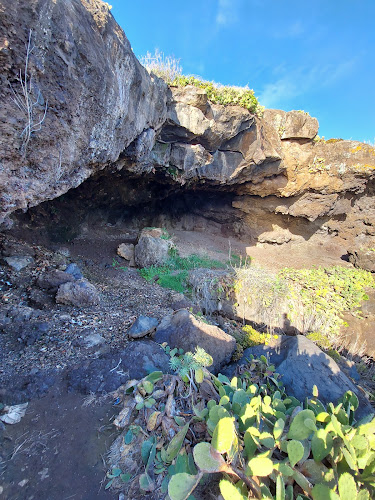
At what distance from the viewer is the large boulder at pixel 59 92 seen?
252 centimetres

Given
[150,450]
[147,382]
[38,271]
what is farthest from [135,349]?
[38,271]

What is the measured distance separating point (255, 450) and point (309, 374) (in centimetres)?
211

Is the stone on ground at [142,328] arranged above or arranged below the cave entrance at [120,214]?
below

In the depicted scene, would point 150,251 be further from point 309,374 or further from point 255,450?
point 255,450

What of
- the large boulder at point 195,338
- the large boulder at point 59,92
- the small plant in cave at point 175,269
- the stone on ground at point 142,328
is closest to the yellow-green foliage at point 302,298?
the small plant in cave at point 175,269

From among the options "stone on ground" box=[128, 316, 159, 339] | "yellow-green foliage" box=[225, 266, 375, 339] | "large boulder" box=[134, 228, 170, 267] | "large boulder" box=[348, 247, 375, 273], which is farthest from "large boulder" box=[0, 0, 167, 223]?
"large boulder" box=[348, 247, 375, 273]

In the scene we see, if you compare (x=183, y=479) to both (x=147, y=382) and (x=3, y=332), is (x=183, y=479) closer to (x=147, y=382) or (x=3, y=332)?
(x=147, y=382)

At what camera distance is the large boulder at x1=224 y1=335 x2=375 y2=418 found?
111 inches

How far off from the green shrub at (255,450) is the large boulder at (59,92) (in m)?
3.10

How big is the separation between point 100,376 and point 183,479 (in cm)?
192

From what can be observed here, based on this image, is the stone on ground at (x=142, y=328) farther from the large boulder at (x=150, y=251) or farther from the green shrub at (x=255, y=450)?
the large boulder at (x=150, y=251)

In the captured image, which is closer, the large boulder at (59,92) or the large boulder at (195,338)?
the large boulder at (59,92)

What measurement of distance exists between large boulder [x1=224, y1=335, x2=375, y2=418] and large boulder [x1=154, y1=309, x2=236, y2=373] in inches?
9.0

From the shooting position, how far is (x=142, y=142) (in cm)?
586
